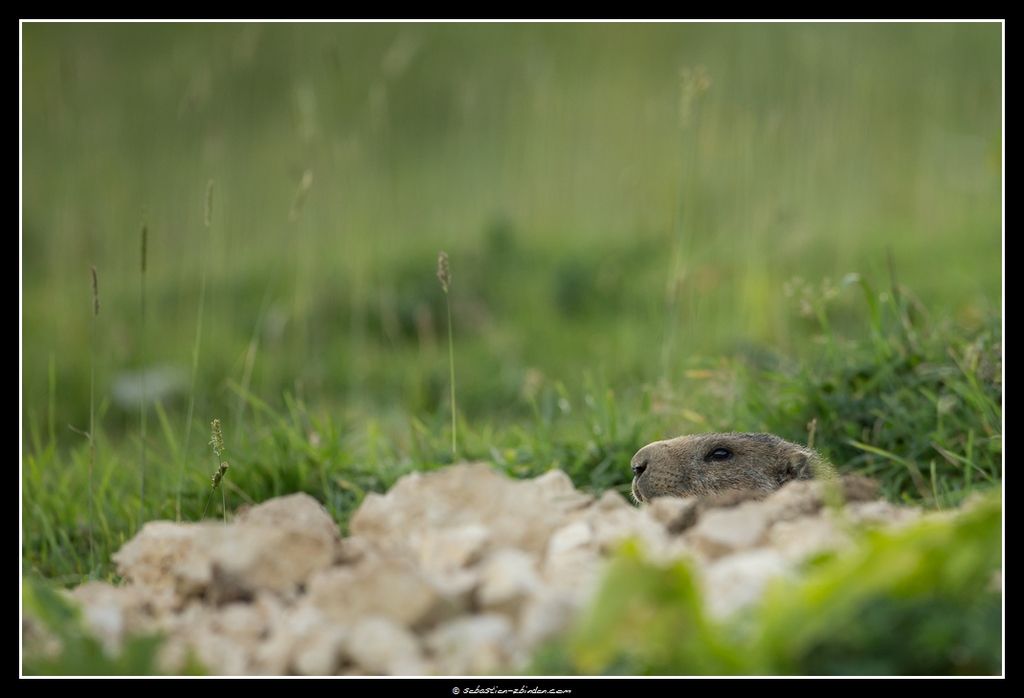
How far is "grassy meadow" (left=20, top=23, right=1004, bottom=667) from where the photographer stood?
4.06 metres

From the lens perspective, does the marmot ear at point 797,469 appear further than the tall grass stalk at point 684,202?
No

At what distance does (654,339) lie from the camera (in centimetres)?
625

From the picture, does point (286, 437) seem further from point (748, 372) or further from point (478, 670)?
point (478, 670)

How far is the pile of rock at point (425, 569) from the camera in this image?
6.33ft

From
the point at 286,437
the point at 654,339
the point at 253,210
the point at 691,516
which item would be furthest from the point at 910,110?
the point at 691,516

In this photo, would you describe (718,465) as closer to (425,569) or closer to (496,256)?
(425,569)

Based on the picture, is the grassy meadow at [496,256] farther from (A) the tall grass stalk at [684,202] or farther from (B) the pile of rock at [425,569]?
(B) the pile of rock at [425,569]

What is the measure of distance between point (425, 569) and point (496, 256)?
17.6ft

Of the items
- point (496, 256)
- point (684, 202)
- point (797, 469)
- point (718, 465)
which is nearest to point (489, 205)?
point (496, 256)

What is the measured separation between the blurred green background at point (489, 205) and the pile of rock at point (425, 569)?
2257mm

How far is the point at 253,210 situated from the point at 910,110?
18.1 feet

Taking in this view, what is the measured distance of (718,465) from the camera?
11.9 ft

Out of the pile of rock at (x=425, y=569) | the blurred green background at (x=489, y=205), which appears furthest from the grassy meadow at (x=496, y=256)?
the pile of rock at (x=425, y=569)
